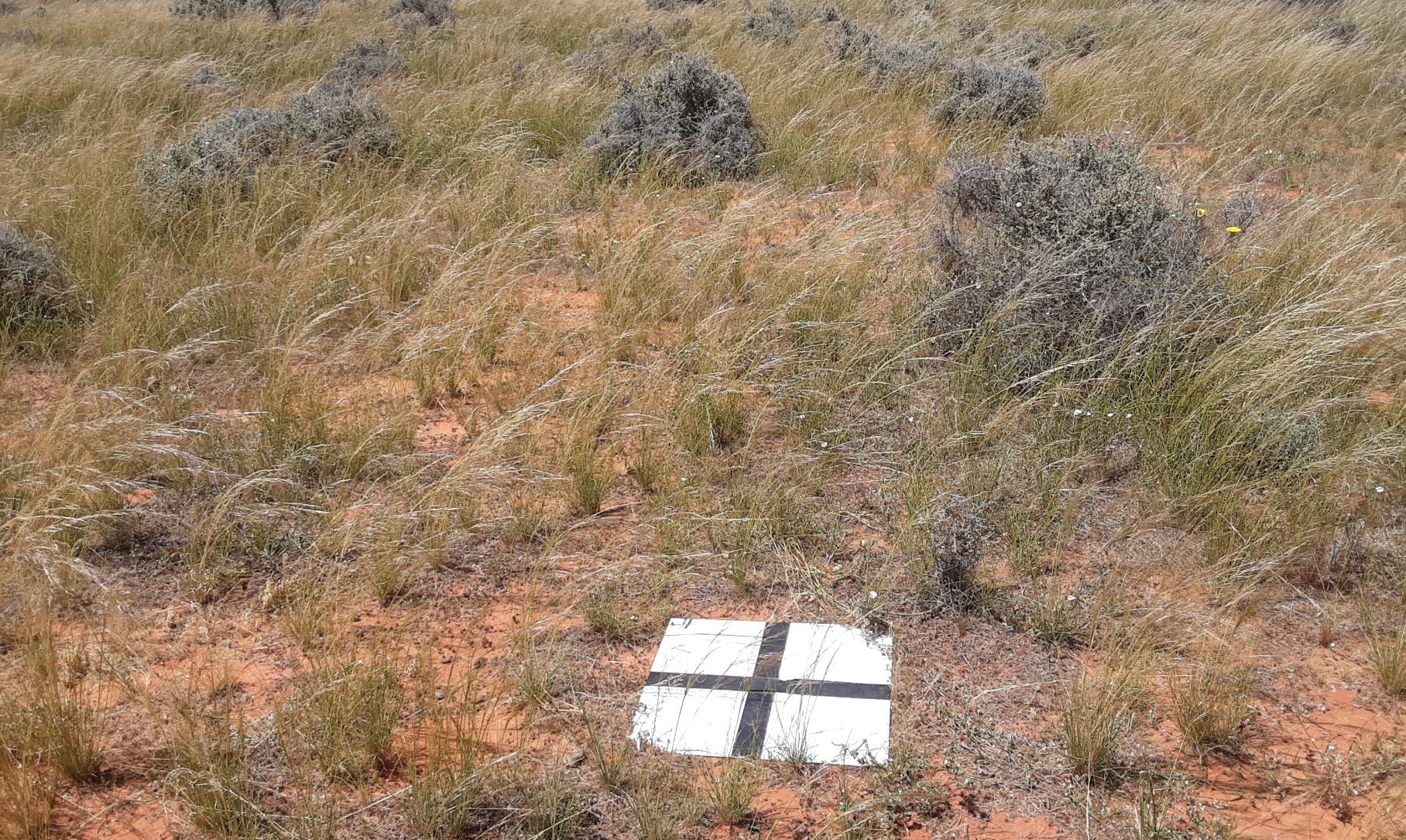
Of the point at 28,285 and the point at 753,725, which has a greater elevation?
the point at 28,285

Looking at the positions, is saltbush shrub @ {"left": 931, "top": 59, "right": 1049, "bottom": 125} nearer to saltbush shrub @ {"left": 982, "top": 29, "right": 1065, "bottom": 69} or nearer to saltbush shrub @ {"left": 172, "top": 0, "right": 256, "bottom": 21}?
saltbush shrub @ {"left": 982, "top": 29, "right": 1065, "bottom": 69}

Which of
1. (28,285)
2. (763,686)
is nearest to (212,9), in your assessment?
(28,285)

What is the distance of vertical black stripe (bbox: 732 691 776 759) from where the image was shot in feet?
9.11

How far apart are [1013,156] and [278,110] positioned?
5.37 meters

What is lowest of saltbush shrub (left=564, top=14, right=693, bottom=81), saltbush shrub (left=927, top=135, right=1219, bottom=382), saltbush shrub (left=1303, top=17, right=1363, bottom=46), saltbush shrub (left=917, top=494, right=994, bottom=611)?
saltbush shrub (left=917, top=494, right=994, bottom=611)

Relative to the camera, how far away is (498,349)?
506 centimetres

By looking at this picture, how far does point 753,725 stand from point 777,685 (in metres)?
0.17

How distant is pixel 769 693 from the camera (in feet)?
9.76

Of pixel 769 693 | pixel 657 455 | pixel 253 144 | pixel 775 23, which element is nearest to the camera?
pixel 769 693

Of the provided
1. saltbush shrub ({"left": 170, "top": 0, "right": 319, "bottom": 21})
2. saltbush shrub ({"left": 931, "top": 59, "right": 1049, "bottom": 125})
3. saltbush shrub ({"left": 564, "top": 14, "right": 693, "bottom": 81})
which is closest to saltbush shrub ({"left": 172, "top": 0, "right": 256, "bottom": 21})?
saltbush shrub ({"left": 170, "top": 0, "right": 319, "bottom": 21})

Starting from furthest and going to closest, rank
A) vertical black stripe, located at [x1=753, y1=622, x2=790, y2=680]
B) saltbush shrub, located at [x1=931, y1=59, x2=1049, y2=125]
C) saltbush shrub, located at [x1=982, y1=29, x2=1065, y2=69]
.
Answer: saltbush shrub, located at [x1=982, y1=29, x2=1065, y2=69]
saltbush shrub, located at [x1=931, y1=59, x2=1049, y2=125]
vertical black stripe, located at [x1=753, y1=622, x2=790, y2=680]

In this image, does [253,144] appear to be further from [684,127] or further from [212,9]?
[212,9]

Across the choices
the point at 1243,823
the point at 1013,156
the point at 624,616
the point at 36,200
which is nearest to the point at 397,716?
the point at 624,616

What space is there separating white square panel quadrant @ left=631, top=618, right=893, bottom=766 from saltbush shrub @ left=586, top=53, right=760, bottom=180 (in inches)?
171
